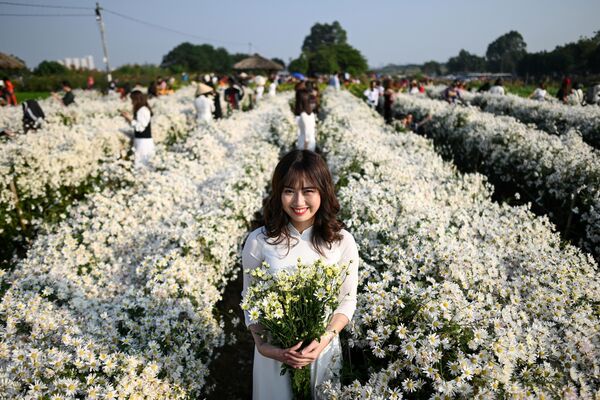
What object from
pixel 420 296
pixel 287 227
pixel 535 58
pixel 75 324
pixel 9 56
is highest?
pixel 535 58

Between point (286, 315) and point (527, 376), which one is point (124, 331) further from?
point (527, 376)

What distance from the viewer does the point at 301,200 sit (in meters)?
2.03

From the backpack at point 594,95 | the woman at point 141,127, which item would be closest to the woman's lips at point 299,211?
the woman at point 141,127

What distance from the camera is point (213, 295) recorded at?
10.8 feet

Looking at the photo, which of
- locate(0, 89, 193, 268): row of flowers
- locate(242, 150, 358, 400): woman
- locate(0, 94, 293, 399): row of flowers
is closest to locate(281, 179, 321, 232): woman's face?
locate(242, 150, 358, 400): woman

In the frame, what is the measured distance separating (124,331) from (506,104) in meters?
16.4

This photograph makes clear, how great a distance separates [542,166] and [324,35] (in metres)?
157

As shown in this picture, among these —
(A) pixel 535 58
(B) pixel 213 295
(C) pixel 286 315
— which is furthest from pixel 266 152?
(A) pixel 535 58

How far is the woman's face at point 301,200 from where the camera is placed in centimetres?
203

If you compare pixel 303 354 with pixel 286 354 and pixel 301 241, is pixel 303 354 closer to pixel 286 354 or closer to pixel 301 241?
pixel 286 354

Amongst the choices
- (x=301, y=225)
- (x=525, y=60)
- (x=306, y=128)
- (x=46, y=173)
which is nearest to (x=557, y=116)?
(x=306, y=128)

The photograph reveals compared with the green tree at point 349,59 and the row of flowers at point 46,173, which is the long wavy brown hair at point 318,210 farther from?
the green tree at point 349,59

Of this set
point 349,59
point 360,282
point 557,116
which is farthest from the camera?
point 349,59

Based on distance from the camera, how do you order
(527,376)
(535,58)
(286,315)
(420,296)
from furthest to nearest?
1. (535,58)
2. (420,296)
3. (527,376)
4. (286,315)
